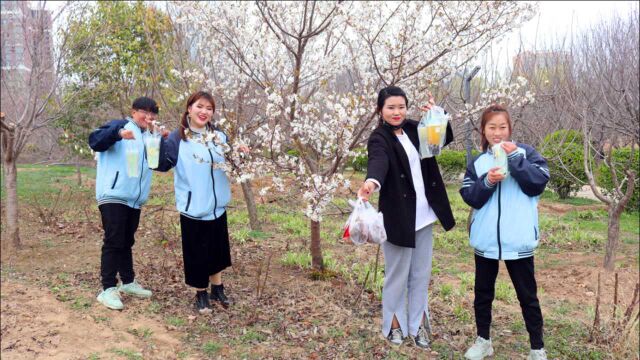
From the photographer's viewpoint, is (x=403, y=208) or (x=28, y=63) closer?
(x=403, y=208)

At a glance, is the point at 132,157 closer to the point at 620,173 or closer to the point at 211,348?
the point at 211,348

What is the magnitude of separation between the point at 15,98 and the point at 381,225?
5.49 m

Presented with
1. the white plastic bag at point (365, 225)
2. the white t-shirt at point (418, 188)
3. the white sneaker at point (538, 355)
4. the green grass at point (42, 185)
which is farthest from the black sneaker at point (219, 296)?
the green grass at point (42, 185)

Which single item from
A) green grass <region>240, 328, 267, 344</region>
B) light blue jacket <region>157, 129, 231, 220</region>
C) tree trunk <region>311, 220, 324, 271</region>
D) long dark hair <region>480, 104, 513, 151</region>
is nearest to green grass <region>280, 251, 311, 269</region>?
tree trunk <region>311, 220, 324, 271</region>

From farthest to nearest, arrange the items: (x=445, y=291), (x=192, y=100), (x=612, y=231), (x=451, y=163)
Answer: (x=451, y=163) → (x=612, y=231) → (x=445, y=291) → (x=192, y=100)

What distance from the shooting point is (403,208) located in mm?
3088

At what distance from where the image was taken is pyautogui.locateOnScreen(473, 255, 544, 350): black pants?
9.89ft

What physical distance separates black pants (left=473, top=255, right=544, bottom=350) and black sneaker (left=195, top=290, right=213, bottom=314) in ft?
6.48

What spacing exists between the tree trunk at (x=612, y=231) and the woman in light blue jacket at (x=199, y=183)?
388cm

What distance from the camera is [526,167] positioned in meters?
2.87

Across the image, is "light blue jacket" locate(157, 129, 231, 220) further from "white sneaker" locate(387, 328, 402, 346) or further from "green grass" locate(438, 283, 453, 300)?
"green grass" locate(438, 283, 453, 300)

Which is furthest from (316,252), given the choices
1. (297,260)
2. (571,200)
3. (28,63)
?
(571,200)

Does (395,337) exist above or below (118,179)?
below

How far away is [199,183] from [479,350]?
220 cm
